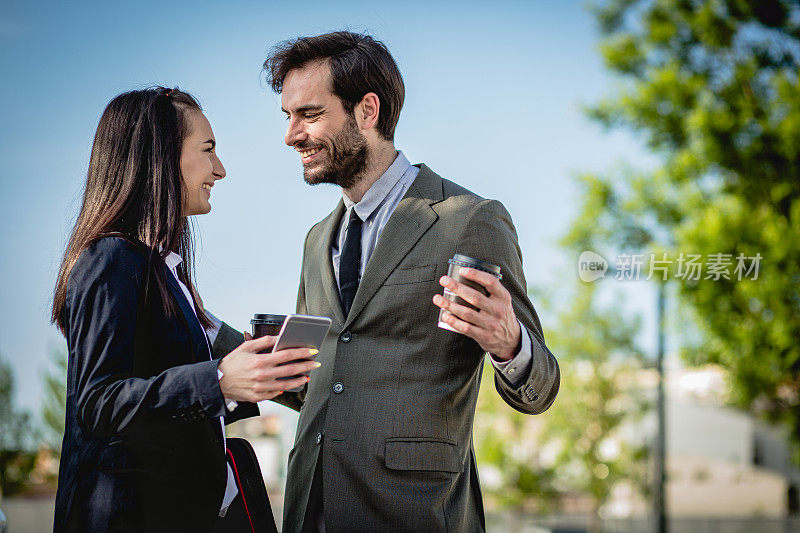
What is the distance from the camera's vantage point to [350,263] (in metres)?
2.38

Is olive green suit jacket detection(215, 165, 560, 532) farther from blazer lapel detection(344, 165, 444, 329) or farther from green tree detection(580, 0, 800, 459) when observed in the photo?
green tree detection(580, 0, 800, 459)

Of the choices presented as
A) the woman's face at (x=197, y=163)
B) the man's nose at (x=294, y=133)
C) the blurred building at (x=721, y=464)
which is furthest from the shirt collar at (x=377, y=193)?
the blurred building at (x=721, y=464)

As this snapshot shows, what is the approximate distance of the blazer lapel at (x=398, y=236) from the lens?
220 cm

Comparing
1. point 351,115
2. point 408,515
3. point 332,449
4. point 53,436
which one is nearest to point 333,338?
point 332,449

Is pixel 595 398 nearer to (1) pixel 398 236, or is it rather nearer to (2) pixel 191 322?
(1) pixel 398 236

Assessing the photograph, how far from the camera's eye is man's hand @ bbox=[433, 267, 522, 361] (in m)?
1.77

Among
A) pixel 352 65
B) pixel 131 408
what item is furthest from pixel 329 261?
pixel 131 408

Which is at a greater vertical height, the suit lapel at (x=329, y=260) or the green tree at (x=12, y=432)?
the suit lapel at (x=329, y=260)

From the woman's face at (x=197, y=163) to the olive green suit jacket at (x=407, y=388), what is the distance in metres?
0.45

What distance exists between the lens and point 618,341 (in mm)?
14945

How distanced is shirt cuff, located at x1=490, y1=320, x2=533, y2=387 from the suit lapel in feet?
1.63

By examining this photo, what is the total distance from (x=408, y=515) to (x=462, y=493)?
202 millimetres

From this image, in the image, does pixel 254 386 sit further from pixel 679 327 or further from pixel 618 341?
pixel 618 341

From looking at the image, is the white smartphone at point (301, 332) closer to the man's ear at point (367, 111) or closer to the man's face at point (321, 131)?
the man's face at point (321, 131)
